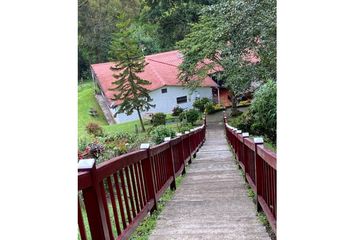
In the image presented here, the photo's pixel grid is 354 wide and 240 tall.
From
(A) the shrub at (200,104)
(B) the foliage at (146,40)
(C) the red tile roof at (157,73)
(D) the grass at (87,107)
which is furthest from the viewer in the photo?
(B) the foliage at (146,40)

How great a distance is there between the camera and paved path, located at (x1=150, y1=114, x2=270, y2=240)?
10.9 feet

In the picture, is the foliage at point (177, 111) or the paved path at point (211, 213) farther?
the foliage at point (177, 111)

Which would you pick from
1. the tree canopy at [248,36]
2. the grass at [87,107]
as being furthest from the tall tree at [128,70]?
the tree canopy at [248,36]

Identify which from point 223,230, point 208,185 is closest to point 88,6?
point 208,185

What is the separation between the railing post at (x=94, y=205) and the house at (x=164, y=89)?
23.9m

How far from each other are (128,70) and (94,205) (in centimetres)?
2217

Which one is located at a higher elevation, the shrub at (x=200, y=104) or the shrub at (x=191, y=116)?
the shrub at (x=200, y=104)

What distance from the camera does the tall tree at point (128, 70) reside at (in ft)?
77.6

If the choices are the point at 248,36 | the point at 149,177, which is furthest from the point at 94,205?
the point at 248,36

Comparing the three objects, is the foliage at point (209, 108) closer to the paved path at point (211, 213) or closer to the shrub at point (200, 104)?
the shrub at point (200, 104)

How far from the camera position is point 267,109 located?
1010cm
